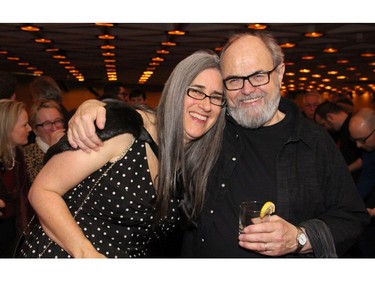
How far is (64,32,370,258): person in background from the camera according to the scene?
1.74m

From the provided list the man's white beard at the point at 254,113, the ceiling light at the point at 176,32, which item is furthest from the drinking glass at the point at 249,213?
the ceiling light at the point at 176,32

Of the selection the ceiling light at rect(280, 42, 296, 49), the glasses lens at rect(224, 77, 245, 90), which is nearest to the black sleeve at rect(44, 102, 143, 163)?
the glasses lens at rect(224, 77, 245, 90)

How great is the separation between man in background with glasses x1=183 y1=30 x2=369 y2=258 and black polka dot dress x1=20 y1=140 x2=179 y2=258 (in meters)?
0.31

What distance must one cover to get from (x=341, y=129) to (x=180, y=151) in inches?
138

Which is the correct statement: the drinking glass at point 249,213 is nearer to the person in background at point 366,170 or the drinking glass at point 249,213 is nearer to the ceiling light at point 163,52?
the person in background at point 366,170

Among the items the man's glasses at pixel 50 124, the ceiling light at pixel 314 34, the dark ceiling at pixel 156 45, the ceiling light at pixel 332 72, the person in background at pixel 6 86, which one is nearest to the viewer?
the man's glasses at pixel 50 124

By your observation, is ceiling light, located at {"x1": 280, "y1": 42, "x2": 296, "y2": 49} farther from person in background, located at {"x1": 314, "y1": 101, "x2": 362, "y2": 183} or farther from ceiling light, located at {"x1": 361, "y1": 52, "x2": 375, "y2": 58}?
person in background, located at {"x1": 314, "y1": 101, "x2": 362, "y2": 183}

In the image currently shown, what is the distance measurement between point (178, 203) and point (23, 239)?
2.07 feet

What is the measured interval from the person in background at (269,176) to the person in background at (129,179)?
8 cm

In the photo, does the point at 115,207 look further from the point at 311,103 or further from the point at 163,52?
A: the point at 163,52

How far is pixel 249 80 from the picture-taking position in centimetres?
184

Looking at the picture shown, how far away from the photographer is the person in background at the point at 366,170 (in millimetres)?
3402

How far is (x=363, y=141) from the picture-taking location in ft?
12.1
